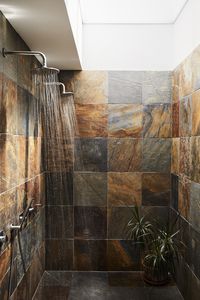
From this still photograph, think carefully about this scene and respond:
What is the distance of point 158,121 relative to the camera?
3.13 m

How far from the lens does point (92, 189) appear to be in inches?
124

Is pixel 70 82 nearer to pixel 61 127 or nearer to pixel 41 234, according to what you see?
pixel 61 127

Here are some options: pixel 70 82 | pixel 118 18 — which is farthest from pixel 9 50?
pixel 118 18

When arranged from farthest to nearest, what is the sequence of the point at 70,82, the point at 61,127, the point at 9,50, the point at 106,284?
the point at 70,82 < the point at 106,284 < the point at 61,127 < the point at 9,50

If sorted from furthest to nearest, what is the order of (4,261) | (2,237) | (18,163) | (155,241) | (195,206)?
1. (155,241)
2. (195,206)
3. (18,163)
4. (4,261)
5. (2,237)

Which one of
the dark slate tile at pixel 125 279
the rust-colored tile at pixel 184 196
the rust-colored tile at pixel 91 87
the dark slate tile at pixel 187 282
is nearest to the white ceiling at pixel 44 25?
the rust-colored tile at pixel 91 87

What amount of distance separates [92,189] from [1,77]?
1.68m

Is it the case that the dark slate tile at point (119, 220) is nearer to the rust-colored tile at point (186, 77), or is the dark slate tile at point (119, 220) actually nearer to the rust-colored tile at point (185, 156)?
the rust-colored tile at point (185, 156)

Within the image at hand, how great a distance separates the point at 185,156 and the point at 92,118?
102cm

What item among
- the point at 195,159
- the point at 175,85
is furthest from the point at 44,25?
the point at 175,85

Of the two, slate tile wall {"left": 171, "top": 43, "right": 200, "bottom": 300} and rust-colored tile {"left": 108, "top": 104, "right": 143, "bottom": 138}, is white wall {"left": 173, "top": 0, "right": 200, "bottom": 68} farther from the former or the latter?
rust-colored tile {"left": 108, "top": 104, "right": 143, "bottom": 138}

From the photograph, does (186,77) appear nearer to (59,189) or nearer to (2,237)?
(59,189)

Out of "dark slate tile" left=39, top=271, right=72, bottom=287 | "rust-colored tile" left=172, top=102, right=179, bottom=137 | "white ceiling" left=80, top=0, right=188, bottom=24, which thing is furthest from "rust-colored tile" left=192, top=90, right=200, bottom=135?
"dark slate tile" left=39, top=271, right=72, bottom=287

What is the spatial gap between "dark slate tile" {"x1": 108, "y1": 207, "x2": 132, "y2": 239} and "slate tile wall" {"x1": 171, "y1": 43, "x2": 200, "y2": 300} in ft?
1.60
